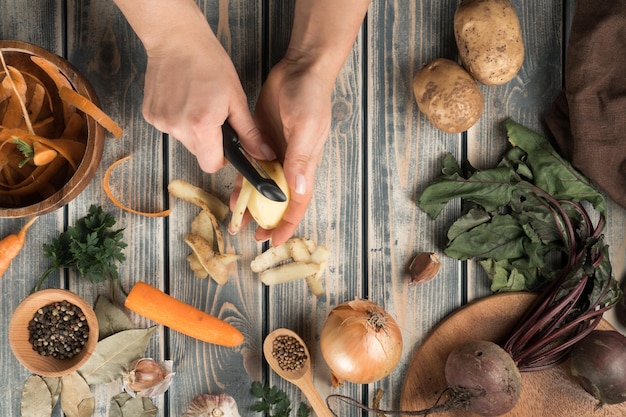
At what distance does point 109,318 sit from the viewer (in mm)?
1156

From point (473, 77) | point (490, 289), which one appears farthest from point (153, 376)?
point (473, 77)

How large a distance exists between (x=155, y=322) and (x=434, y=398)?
1.83 ft

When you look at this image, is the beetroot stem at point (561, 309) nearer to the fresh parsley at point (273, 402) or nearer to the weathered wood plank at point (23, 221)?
the fresh parsley at point (273, 402)

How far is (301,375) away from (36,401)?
50cm

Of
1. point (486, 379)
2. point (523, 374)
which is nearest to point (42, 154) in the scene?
point (486, 379)

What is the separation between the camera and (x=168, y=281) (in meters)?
1.18

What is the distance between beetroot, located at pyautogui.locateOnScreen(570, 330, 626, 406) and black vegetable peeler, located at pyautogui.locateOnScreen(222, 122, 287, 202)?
633 mm

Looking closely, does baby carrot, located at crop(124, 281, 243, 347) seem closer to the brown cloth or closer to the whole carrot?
the whole carrot

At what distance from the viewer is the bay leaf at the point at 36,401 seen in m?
1.14

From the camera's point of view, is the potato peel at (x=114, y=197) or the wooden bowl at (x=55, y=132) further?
the potato peel at (x=114, y=197)

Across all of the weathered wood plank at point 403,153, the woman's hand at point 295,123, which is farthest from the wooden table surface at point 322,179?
the woman's hand at point 295,123

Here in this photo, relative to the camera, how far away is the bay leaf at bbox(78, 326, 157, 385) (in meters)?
1.14

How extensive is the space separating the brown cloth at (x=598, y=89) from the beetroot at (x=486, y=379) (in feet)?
1.27

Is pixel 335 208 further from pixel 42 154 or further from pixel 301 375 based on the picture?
pixel 42 154
